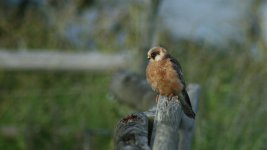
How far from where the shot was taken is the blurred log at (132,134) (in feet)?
6.48

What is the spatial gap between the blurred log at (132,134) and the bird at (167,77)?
59 cm

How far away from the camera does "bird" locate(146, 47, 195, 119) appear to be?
292cm

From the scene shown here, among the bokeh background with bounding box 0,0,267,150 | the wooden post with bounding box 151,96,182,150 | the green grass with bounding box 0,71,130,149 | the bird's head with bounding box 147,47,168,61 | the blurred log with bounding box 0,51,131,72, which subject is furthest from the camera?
the blurred log with bounding box 0,51,131,72

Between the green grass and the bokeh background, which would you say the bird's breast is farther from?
the green grass

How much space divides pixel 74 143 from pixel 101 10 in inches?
114

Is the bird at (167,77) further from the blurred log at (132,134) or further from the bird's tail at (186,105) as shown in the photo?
the blurred log at (132,134)

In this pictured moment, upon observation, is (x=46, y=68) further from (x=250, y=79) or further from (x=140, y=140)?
(x=140, y=140)

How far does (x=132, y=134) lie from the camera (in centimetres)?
208

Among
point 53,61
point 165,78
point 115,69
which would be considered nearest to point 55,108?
point 115,69

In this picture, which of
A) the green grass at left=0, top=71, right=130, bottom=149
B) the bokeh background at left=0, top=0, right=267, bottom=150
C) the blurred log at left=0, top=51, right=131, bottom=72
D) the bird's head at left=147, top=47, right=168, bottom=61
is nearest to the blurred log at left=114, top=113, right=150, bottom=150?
the bird's head at left=147, top=47, right=168, bottom=61

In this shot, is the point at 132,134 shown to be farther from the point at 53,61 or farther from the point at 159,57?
the point at 53,61

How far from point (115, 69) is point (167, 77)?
4.38 meters

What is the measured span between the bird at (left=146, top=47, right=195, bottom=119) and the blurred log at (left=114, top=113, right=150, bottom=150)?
0.59 metres

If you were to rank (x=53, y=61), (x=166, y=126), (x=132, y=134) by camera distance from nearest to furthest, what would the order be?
(x=132, y=134) → (x=166, y=126) → (x=53, y=61)
